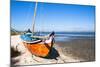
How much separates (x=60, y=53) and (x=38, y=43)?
0.96 feet

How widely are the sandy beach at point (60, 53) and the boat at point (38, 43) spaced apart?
0.04 metres

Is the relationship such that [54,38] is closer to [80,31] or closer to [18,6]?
[80,31]

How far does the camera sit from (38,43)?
7.28ft

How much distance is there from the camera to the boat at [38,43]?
217cm

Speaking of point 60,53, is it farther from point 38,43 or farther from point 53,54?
point 38,43

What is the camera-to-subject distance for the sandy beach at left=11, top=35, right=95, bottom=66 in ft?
6.96

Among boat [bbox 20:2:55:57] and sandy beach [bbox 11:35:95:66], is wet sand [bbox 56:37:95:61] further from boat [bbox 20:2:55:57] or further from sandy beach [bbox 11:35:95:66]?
boat [bbox 20:2:55:57]

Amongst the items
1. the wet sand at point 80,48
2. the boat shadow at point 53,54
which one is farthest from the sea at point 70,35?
the boat shadow at point 53,54

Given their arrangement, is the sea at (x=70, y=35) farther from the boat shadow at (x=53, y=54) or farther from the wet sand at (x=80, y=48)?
the boat shadow at (x=53, y=54)

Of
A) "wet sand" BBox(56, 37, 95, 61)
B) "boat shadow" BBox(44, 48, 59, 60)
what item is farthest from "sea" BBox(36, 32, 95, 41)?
"boat shadow" BBox(44, 48, 59, 60)

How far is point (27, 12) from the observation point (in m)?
2.17

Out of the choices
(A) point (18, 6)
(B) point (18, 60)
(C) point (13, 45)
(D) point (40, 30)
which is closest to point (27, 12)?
(A) point (18, 6)

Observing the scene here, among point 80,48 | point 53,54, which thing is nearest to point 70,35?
point 80,48
